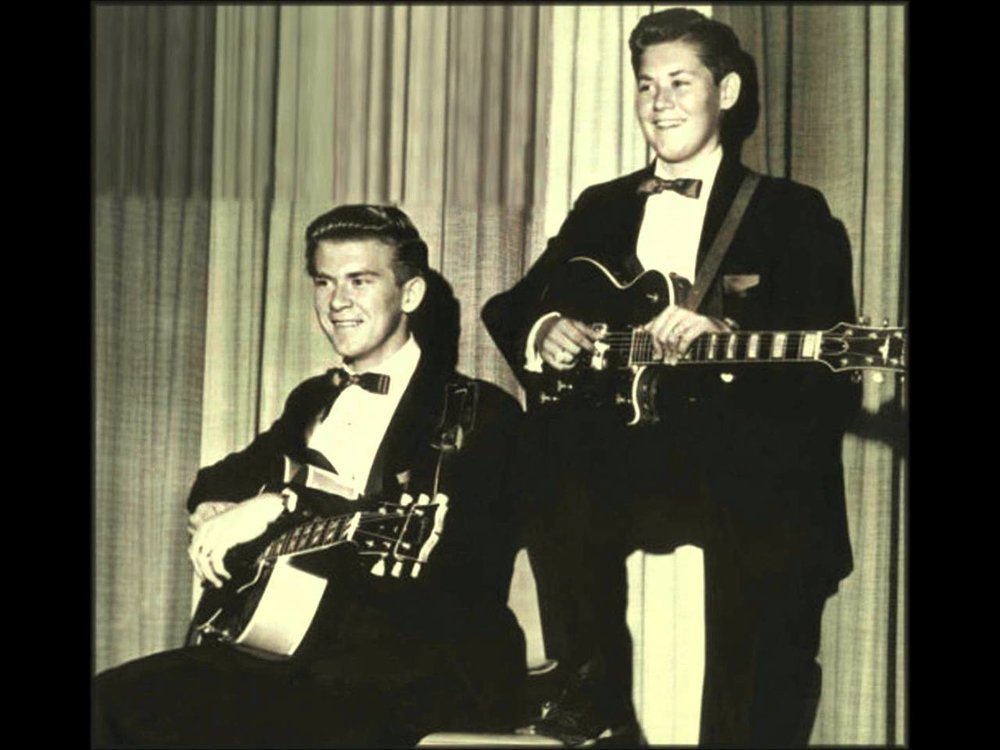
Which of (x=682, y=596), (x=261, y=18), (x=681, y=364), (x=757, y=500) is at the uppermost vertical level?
(x=261, y=18)

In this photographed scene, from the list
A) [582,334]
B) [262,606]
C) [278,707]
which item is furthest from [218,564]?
[582,334]

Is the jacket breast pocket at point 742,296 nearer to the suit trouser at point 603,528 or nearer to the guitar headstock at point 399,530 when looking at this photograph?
the suit trouser at point 603,528

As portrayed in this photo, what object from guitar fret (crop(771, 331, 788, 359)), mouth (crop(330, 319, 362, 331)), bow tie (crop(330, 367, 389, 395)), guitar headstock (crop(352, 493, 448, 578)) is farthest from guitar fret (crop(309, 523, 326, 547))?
guitar fret (crop(771, 331, 788, 359))

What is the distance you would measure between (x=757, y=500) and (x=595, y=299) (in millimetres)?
730

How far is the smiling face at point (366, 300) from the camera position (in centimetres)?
434

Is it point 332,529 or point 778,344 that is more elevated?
point 778,344

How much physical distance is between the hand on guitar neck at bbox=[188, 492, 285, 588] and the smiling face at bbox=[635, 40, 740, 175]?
153cm

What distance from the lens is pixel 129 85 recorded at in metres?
4.43

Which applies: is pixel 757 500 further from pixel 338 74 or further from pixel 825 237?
pixel 338 74

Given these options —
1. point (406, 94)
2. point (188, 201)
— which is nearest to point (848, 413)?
point (406, 94)

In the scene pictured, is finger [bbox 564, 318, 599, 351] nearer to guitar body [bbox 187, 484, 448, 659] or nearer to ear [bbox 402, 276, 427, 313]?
ear [bbox 402, 276, 427, 313]

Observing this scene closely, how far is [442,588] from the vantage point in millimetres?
4227

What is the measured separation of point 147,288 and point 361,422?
0.76 meters

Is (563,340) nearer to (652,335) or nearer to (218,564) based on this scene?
(652,335)
